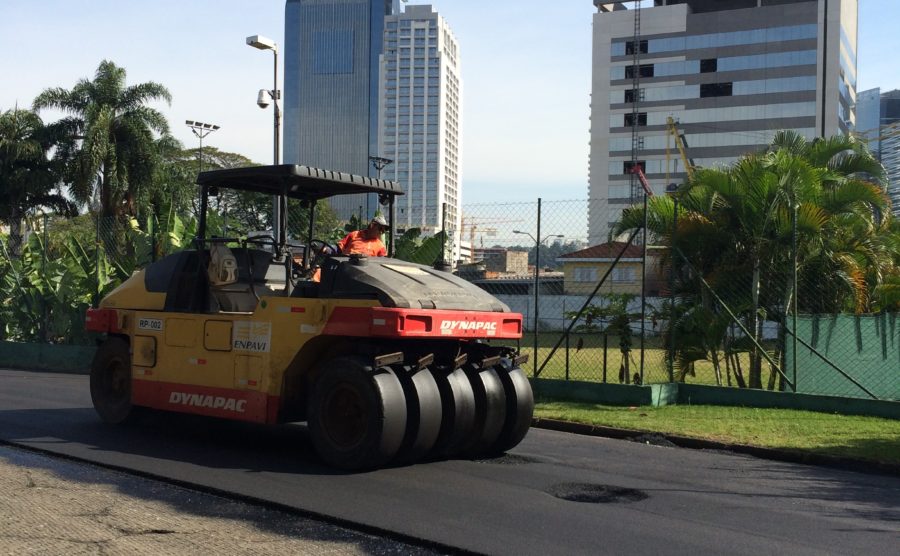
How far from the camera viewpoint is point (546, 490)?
7.56 metres

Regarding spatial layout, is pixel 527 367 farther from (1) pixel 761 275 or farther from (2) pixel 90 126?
(2) pixel 90 126

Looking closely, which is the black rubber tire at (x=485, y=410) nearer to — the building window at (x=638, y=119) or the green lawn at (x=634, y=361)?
the green lawn at (x=634, y=361)

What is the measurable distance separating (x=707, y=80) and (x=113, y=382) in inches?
4017

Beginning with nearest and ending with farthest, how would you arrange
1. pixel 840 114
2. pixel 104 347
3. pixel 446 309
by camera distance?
pixel 446 309, pixel 104 347, pixel 840 114

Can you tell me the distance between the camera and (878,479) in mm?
8703

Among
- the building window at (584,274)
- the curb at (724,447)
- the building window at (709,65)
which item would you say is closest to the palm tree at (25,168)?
the building window at (584,274)

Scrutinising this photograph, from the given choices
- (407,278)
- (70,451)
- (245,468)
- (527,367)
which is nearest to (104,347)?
(70,451)

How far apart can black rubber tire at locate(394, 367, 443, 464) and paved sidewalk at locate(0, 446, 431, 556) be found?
1700mm

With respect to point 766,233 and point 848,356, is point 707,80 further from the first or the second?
point 848,356

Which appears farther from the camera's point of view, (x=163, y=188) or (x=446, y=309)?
(x=163, y=188)

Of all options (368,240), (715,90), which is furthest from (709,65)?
(368,240)

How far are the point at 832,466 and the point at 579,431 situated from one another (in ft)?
9.77

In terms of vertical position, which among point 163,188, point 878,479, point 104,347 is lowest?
point 878,479

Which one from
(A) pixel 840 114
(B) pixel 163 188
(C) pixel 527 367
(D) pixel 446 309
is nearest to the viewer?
(D) pixel 446 309
